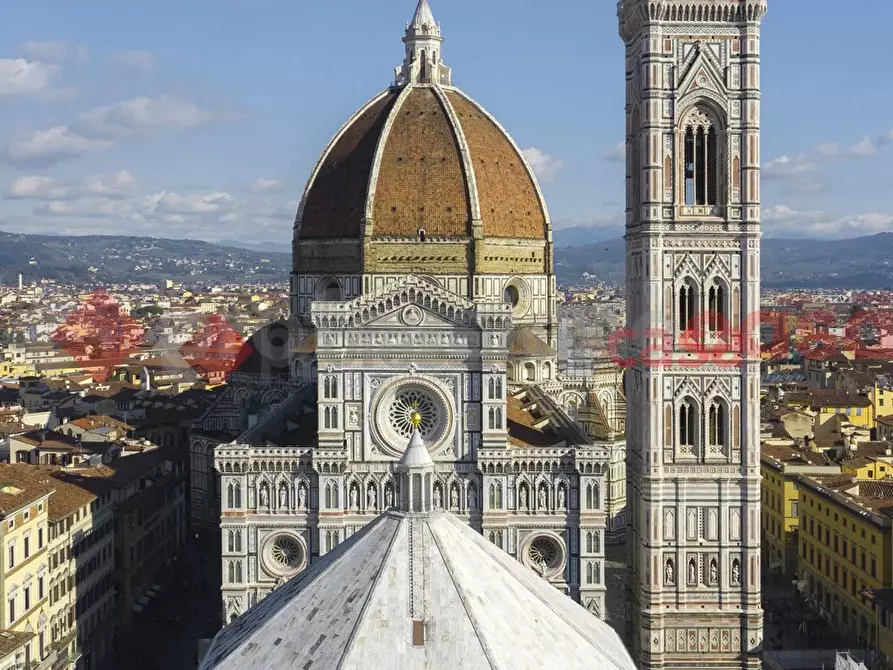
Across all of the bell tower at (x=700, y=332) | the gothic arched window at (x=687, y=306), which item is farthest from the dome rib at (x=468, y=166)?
the gothic arched window at (x=687, y=306)

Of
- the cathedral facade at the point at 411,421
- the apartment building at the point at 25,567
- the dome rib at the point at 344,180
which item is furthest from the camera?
the dome rib at the point at 344,180

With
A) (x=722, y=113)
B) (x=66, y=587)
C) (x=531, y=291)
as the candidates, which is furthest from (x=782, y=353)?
(x=66, y=587)

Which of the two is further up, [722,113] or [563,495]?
[722,113]

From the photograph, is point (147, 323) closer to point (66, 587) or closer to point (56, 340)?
point (56, 340)

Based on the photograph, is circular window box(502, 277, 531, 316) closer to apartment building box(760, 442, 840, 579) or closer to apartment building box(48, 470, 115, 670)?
apartment building box(760, 442, 840, 579)

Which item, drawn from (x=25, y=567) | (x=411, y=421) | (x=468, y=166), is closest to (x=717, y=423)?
(x=411, y=421)

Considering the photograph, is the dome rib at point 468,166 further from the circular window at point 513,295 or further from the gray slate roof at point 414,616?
the gray slate roof at point 414,616
